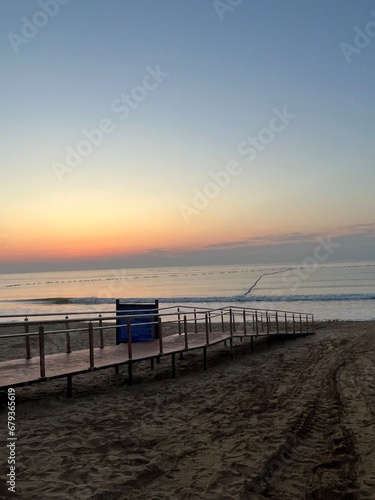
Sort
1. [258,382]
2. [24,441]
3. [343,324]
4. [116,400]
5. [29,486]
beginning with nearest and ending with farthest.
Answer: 1. [29,486]
2. [24,441]
3. [116,400]
4. [258,382]
5. [343,324]

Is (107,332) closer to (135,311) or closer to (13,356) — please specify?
(13,356)

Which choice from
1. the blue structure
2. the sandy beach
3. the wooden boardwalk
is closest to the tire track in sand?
the sandy beach

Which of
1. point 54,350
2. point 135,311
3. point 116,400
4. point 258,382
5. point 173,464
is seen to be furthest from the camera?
point 54,350

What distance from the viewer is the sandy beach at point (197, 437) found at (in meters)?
4.45

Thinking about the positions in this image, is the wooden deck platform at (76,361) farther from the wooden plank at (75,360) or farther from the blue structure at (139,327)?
the blue structure at (139,327)

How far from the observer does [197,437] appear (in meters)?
5.88

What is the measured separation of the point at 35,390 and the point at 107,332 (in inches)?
581

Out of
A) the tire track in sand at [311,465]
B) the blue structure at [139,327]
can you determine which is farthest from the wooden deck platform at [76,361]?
the tire track in sand at [311,465]

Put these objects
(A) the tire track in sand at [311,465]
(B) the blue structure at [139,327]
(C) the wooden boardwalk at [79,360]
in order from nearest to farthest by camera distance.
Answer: (A) the tire track in sand at [311,465] → (C) the wooden boardwalk at [79,360] → (B) the blue structure at [139,327]

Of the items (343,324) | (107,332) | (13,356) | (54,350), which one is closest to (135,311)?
(13,356)

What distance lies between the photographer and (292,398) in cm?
800

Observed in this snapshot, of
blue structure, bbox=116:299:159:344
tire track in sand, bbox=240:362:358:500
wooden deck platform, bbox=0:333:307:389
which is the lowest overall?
tire track in sand, bbox=240:362:358:500

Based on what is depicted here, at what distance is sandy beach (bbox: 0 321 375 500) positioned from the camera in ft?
14.6

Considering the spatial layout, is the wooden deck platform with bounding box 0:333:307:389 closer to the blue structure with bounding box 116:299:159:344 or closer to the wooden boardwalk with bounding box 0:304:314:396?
the wooden boardwalk with bounding box 0:304:314:396
